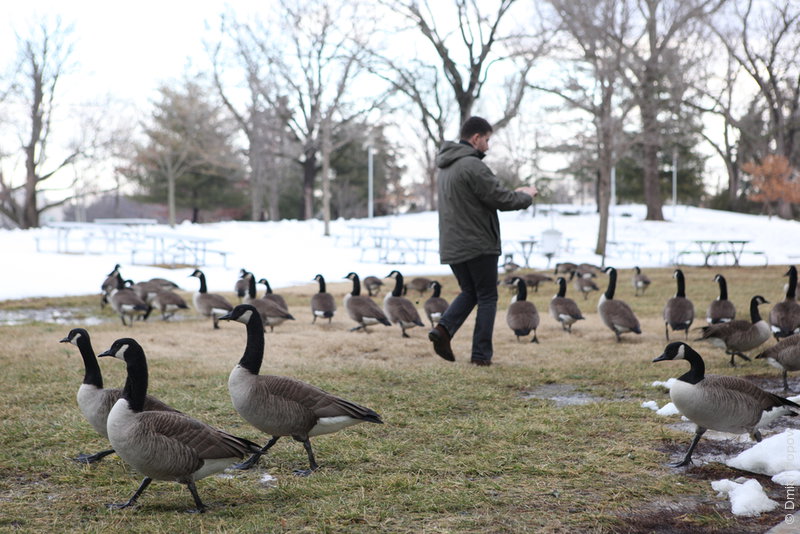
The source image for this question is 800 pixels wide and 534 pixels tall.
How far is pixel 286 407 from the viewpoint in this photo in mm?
3738

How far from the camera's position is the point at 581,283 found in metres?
14.4

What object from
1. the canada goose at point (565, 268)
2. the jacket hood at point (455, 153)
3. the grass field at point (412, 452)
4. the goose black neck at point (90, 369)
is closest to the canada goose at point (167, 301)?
the grass field at point (412, 452)

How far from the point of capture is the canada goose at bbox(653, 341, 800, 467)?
12.8 ft

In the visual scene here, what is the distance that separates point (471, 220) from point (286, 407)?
3.25m

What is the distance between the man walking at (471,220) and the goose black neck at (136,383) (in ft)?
11.5

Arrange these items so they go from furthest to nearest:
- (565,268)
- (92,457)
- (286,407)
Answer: (565,268) < (92,457) < (286,407)

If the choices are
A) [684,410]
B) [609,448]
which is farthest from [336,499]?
[684,410]

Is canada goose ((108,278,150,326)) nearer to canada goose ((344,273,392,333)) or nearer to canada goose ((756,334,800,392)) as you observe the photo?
canada goose ((344,273,392,333))

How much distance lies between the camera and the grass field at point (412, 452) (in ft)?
10.1

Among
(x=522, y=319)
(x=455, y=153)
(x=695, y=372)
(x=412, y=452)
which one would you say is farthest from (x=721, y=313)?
(x=412, y=452)

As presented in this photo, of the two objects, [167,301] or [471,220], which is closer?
[471,220]

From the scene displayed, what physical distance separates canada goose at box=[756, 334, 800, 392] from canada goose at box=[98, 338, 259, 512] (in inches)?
172

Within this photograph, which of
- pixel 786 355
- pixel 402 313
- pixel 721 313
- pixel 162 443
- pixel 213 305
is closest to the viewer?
pixel 162 443

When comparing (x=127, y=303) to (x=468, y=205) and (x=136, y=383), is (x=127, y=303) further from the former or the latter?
(x=136, y=383)
